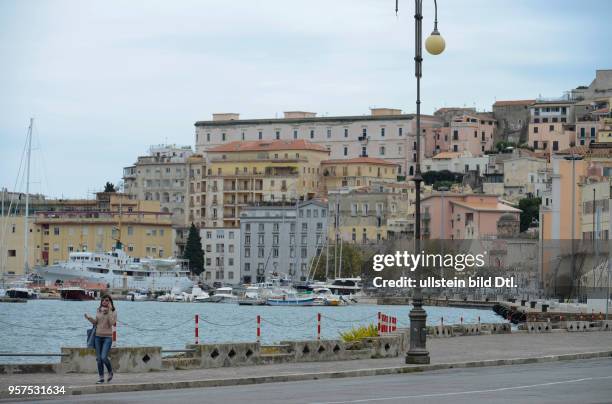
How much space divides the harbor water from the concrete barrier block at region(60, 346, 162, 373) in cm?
899

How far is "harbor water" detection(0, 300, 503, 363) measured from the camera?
76312 millimetres

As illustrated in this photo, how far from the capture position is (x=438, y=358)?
129ft

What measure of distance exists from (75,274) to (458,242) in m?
45.4

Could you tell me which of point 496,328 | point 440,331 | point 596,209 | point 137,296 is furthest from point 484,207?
point 440,331

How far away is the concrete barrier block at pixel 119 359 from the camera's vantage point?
32.2m

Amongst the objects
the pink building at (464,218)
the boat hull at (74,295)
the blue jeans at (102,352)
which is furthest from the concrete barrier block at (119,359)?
the pink building at (464,218)

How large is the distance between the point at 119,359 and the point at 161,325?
73901mm

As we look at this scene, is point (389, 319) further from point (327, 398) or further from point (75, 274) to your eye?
point (75, 274)

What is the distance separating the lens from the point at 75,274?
188m

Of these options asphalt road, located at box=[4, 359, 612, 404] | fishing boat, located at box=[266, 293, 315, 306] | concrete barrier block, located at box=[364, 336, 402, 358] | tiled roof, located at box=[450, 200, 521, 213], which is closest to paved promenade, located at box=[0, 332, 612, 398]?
concrete barrier block, located at box=[364, 336, 402, 358]

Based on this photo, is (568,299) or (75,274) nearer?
(568,299)

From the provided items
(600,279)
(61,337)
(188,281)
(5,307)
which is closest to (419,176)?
(61,337)

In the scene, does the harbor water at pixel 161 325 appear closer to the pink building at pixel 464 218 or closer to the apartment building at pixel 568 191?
the apartment building at pixel 568 191

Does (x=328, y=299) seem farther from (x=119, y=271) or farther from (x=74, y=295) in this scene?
(x=119, y=271)
